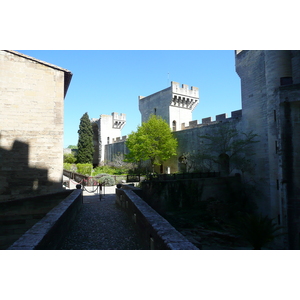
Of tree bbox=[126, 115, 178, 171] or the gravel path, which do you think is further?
tree bbox=[126, 115, 178, 171]

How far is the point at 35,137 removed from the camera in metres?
11.6

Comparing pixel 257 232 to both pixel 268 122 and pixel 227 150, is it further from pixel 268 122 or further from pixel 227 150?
pixel 227 150

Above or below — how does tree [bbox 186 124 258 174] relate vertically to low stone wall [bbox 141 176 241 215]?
above

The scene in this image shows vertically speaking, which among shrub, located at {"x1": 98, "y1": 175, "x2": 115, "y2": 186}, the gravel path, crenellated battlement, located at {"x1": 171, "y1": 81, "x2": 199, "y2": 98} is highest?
crenellated battlement, located at {"x1": 171, "y1": 81, "x2": 199, "y2": 98}

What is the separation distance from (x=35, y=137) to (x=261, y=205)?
48.7ft

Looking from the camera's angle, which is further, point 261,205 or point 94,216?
point 261,205

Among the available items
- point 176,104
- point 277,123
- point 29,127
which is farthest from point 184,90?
point 29,127

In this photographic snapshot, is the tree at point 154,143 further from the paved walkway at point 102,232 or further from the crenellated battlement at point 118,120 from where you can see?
the crenellated battlement at point 118,120

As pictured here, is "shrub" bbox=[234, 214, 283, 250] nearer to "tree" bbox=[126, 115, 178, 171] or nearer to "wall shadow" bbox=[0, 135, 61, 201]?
"wall shadow" bbox=[0, 135, 61, 201]

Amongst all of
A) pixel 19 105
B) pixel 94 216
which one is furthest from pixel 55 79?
pixel 94 216

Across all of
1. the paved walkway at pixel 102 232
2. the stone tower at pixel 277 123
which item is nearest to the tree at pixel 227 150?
the stone tower at pixel 277 123

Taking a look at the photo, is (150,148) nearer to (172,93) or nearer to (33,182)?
(172,93)

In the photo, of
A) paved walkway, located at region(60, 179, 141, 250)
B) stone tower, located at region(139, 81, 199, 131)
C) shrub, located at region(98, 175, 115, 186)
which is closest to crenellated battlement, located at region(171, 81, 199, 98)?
stone tower, located at region(139, 81, 199, 131)

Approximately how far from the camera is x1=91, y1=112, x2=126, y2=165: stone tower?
147 ft
